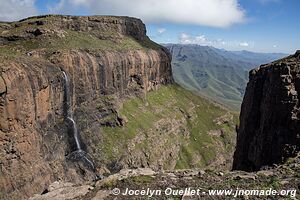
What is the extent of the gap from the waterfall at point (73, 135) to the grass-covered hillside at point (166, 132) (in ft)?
12.6

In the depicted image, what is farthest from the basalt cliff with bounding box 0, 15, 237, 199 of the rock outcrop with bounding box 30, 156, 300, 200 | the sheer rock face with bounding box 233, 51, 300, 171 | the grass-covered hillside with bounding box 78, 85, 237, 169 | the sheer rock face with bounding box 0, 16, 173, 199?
the sheer rock face with bounding box 233, 51, 300, 171

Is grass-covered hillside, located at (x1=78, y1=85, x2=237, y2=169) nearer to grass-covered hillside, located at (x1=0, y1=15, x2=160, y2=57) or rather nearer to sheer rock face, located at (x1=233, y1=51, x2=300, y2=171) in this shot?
grass-covered hillside, located at (x1=0, y1=15, x2=160, y2=57)

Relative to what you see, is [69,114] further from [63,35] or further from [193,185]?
[193,185]

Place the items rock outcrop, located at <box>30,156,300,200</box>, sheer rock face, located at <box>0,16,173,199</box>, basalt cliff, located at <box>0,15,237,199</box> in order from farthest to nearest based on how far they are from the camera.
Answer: basalt cliff, located at <box>0,15,237,199</box> < sheer rock face, located at <box>0,16,173,199</box> < rock outcrop, located at <box>30,156,300,200</box>

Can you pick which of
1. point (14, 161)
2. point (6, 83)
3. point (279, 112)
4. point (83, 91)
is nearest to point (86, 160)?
point (83, 91)

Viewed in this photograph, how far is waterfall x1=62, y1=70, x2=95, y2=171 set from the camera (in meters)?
97.0

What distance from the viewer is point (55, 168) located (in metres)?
84.9

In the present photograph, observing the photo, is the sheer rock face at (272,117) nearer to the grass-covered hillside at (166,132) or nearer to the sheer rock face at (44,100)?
the sheer rock face at (44,100)

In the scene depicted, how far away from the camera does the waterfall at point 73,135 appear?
9700 centimetres

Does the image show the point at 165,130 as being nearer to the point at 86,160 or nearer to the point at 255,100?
the point at 86,160

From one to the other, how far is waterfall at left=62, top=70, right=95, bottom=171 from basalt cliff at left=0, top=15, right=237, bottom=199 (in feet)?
0.89

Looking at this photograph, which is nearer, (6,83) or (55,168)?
(6,83)

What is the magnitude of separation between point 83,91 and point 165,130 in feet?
123

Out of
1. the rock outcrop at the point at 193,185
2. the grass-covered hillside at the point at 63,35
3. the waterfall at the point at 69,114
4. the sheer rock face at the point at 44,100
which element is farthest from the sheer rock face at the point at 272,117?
the grass-covered hillside at the point at 63,35
